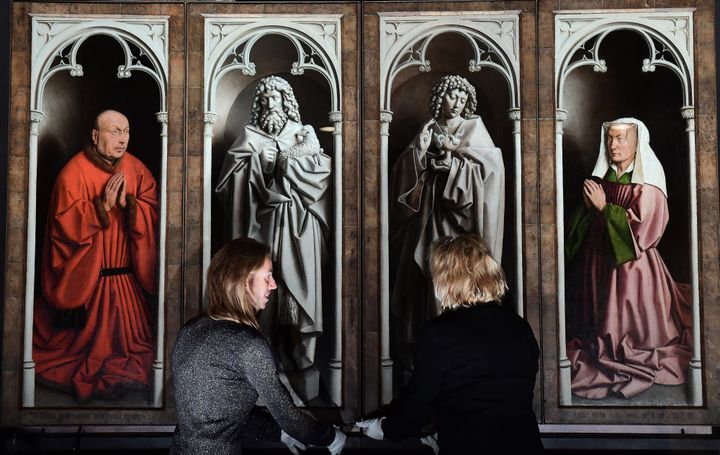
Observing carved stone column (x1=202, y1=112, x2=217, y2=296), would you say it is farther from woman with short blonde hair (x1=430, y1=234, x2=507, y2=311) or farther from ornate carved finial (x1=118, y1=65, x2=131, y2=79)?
woman with short blonde hair (x1=430, y1=234, x2=507, y2=311)

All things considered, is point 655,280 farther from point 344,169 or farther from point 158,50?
point 158,50

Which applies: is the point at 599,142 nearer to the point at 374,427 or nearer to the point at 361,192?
the point at 361,192

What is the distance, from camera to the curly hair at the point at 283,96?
3.79 m

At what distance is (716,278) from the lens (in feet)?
12.1

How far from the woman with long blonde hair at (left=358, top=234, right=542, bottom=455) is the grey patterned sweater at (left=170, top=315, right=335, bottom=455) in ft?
1.98

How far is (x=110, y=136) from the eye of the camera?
3.77 m

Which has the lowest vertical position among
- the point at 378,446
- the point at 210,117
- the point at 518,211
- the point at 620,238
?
the point at 378,446

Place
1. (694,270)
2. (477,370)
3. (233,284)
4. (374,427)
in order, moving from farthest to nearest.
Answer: (694,270) → (374,427) → (233,284) → (477,370)

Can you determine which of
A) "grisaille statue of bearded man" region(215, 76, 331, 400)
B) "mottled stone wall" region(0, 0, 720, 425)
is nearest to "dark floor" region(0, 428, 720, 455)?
"mottled stone wall" region(0, 0, 720, 425)

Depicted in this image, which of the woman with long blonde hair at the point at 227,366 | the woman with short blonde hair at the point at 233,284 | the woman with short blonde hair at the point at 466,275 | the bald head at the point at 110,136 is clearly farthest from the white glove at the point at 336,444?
the bald head at the point at 110,136

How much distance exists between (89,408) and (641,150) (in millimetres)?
3678

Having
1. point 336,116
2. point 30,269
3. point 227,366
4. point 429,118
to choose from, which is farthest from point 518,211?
point 30,269

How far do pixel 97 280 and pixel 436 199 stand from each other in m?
2.11

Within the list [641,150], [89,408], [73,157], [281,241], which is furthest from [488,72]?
[89,408]
